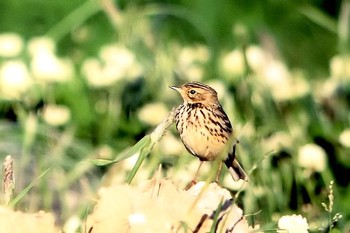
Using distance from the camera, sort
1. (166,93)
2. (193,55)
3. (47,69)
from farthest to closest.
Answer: (193,55), (47,69), (166,93)

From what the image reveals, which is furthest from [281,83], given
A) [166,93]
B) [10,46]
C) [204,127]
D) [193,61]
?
[204,127]

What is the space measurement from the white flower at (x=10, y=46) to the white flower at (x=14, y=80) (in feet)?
1.18

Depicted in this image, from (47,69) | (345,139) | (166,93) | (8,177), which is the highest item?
(8,177)

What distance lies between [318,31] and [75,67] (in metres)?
2.30

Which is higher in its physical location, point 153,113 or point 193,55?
point 193,55

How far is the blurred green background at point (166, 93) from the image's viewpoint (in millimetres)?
5125

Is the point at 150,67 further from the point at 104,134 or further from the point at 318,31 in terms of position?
the point at 318,31

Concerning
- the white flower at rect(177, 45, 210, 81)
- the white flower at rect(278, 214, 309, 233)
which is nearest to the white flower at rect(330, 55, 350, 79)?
the white flower at rect(177, 45, 210, 81)

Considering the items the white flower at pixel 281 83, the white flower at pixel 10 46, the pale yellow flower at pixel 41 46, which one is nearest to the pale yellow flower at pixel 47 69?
the pale yellow flower at pixel 41 46

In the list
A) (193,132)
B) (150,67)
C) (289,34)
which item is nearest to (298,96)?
(150,67)

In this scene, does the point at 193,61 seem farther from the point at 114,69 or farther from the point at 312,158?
the point at 312,158

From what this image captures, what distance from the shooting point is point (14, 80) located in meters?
6.61

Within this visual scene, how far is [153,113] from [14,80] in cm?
78

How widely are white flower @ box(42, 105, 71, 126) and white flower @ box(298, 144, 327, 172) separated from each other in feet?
4.42
